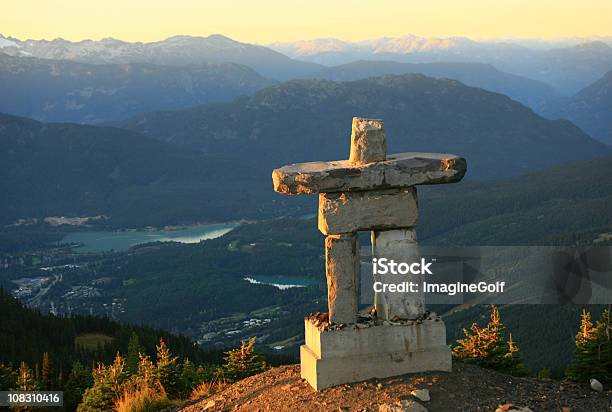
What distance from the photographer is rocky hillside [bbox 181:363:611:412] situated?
77.8ft

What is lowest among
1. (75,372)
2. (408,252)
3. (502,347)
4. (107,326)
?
(107,326)

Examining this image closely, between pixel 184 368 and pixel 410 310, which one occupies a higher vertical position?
pixel 410 310

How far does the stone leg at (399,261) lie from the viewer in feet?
86.0

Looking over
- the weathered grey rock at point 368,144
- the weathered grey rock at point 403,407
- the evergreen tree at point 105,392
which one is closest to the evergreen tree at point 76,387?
the evergreen tree at point 105,392

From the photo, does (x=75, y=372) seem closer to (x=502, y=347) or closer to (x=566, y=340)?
(x=502, y=347)

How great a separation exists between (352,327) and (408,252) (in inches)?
112

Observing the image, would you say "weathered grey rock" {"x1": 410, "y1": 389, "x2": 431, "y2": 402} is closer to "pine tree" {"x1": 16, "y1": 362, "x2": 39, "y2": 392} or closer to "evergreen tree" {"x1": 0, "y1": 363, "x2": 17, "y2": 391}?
"pine tree" {"x1": 16, "y1": 362, "x2": 39, "y2": 392}

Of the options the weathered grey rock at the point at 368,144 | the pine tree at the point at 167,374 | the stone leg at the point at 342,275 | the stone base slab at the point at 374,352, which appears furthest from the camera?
the pine tree at the point at 167,374

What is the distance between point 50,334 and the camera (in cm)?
10494

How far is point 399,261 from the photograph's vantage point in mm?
26219

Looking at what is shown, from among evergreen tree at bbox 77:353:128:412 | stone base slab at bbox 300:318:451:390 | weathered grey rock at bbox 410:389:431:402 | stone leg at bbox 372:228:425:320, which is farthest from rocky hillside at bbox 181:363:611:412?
evergreen tree at bbox 77:353:128:412

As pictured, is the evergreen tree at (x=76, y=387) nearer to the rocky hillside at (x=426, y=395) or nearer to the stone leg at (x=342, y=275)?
the rocky hillside at (x=426, y=395)

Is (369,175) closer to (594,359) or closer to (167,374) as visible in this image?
(594,359)

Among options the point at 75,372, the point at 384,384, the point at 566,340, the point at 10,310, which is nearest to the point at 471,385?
the point at 384,384
